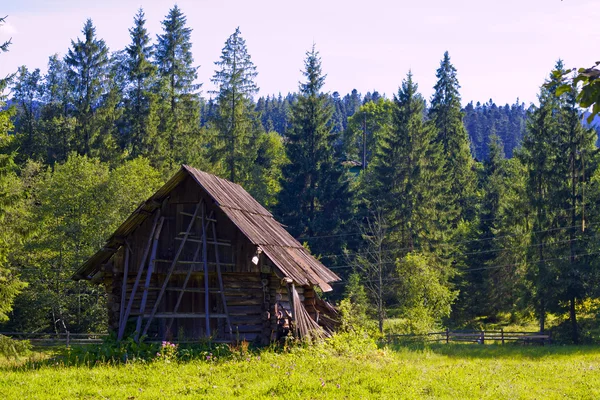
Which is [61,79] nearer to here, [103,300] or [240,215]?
[103,300]

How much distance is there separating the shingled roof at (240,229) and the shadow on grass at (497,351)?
7219 mm

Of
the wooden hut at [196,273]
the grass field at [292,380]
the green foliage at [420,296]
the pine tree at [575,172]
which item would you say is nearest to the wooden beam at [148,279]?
the wooden hut at [196,273]

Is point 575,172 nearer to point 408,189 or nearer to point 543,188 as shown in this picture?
A: point 543,188

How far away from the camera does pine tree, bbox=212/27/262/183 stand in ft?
169

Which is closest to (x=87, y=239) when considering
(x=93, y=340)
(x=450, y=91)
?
(x=93, y=340)

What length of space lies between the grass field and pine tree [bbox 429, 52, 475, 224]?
41.0 meters

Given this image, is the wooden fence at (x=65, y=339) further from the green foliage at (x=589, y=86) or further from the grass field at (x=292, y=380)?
the green foliage at (x=589, y=86)

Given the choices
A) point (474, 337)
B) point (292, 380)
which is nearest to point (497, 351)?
point (474, 337)

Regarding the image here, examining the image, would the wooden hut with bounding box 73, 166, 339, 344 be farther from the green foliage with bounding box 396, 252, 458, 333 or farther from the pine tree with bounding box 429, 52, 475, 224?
the pine tree with bounding box 429, 52, 475, 224

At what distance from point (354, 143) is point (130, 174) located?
47224 millimetres

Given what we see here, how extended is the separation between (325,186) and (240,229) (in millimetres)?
34277

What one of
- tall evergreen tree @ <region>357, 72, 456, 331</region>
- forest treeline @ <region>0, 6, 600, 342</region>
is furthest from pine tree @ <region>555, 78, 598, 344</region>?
tall evergreen tree @ <region>357, 72, 456, 331</region>

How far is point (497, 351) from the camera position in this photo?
2928cm

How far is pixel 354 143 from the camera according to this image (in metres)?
80.8
